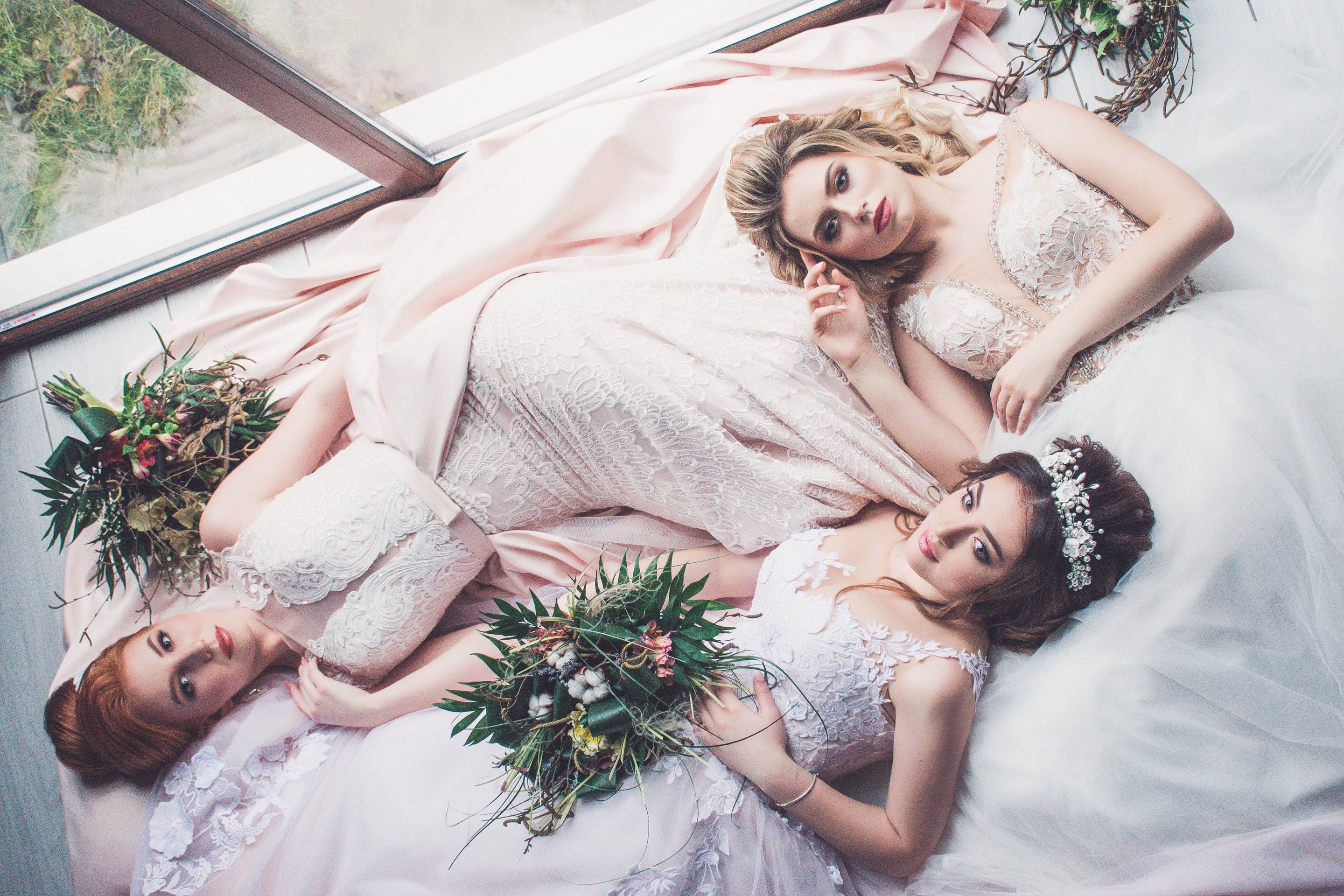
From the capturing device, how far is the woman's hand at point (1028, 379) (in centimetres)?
190

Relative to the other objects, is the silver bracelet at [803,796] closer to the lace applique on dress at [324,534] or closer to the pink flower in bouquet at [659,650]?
the pink flower in bouquet at [659,650]

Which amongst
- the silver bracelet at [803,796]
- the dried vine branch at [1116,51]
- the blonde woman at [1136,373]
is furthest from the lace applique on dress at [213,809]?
the dried vine branch at [1116,51]

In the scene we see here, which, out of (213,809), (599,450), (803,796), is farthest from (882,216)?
(213,809)

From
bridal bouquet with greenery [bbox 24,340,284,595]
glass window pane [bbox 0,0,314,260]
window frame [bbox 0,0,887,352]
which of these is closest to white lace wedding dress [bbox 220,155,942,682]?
bridal bouquet with greenery [bbox 24,340,284,595]

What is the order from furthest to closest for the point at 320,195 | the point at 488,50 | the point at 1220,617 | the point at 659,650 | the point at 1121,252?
the point at 320,195 → the point at 488,50 → the point at 1121,252 → the point at 659,650 → the point at 1220,617

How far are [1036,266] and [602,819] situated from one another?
1.79m

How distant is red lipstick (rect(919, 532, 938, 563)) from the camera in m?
1.77

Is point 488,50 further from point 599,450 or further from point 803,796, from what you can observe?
point 803,796

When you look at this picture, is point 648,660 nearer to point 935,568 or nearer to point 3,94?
point 935,568

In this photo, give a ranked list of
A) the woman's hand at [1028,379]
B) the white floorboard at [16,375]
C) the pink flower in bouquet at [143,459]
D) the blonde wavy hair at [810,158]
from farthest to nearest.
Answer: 1. the white floorboard at [16,375]
2. the pink flower in bouquet at [143,459]
3. the blonde wavy hair at [810,158]
4. the woman's hand at [1028,379]

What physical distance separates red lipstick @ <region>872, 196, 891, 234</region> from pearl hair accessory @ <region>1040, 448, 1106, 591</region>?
745 millimetres

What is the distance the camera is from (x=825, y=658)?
181 centimetres

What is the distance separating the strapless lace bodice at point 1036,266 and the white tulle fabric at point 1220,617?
0.13ft

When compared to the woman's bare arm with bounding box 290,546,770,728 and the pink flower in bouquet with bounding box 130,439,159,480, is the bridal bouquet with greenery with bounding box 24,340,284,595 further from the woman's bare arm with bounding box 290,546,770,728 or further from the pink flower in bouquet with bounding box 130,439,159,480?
the woman's bare arm with bounding box 290,546,770,728
